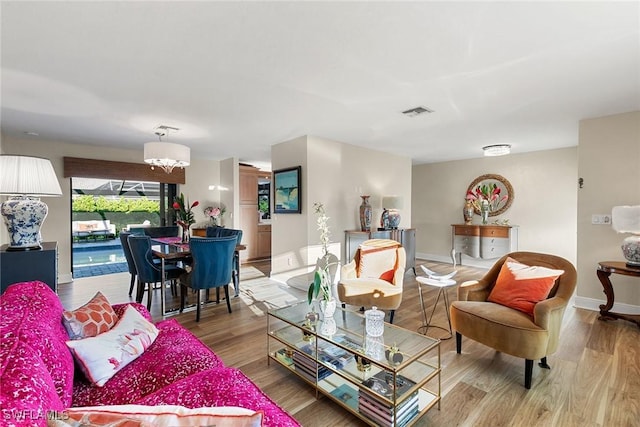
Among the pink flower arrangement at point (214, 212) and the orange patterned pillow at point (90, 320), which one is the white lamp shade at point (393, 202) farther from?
the orange patterned pillow at point (90, 320)

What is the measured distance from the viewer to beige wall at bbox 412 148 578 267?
5383mm

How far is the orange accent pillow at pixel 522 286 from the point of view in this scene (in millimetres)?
2254

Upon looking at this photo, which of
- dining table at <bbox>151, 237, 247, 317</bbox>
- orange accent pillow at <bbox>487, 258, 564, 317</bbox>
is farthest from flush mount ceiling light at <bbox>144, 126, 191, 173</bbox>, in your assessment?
orange accent pillow at <bbox>487, 258, 564, 317</bbox>

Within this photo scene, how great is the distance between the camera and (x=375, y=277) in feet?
11.0

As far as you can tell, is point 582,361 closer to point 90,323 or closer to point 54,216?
point 90,323

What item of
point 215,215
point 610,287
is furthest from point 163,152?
point 610,287

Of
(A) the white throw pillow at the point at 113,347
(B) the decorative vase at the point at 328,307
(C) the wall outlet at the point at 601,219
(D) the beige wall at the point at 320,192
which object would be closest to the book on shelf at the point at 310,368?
(B) the decorative vase at the point at 328,307

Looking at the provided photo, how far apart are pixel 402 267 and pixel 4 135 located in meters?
5.85

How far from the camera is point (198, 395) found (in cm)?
115

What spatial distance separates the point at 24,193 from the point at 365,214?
4106 millimetres

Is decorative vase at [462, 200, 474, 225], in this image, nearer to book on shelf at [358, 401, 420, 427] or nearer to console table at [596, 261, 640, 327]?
console table at [596, 261, 640, 327]

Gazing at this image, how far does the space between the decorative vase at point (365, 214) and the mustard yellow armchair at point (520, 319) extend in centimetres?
253

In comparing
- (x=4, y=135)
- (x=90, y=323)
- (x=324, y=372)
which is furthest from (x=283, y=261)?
(x=4, y=135)

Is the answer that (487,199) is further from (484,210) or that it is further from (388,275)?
(388,275)
